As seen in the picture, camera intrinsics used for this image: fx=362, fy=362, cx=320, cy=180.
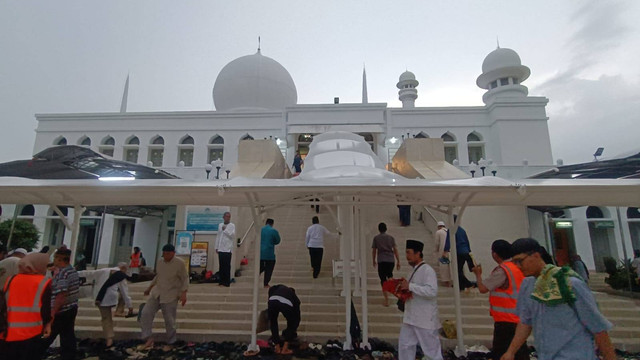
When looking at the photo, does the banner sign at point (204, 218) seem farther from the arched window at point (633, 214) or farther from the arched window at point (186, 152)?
the arched window at point (633, 214)

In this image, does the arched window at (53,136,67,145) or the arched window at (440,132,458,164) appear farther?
the arched window at (53,136,67,145)

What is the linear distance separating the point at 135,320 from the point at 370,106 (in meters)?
15.8

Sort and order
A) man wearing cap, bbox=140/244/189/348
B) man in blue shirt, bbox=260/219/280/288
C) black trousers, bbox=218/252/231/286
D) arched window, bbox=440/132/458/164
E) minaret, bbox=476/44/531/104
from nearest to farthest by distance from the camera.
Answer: man wearing cap, bbox=140/244/189/348, man in blue shirt, bbox=260/219/280/288, black trousers, bbox=218/252/231/286, arched window, bbox=440/132/458/164, minaret, bbox=476/44/531/104

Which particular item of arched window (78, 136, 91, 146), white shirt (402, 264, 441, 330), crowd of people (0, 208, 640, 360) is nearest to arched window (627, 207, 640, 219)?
crowd of people (0, 208, 640, 360)

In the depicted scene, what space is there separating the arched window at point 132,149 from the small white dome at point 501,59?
22.6 metres

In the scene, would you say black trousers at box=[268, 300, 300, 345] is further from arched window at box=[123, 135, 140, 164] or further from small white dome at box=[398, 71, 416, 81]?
small white dome at box=[398, 71, 416, 81]

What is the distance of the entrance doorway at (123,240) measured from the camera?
704 inches

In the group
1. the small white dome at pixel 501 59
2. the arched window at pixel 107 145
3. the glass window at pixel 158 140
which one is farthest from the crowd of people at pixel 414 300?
the small white dome at pixel 501 59

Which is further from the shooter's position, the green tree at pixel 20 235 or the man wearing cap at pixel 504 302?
the green tree at pixel 20 235

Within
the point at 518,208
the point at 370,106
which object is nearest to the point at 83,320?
the point at 518,208

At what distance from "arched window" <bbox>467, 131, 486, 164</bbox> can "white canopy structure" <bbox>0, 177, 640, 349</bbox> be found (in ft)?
52.4

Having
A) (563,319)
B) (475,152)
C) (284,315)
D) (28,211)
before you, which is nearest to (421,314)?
(563,319)

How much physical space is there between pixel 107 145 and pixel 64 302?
19164 millimetres

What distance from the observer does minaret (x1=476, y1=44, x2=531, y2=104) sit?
22.5 m
